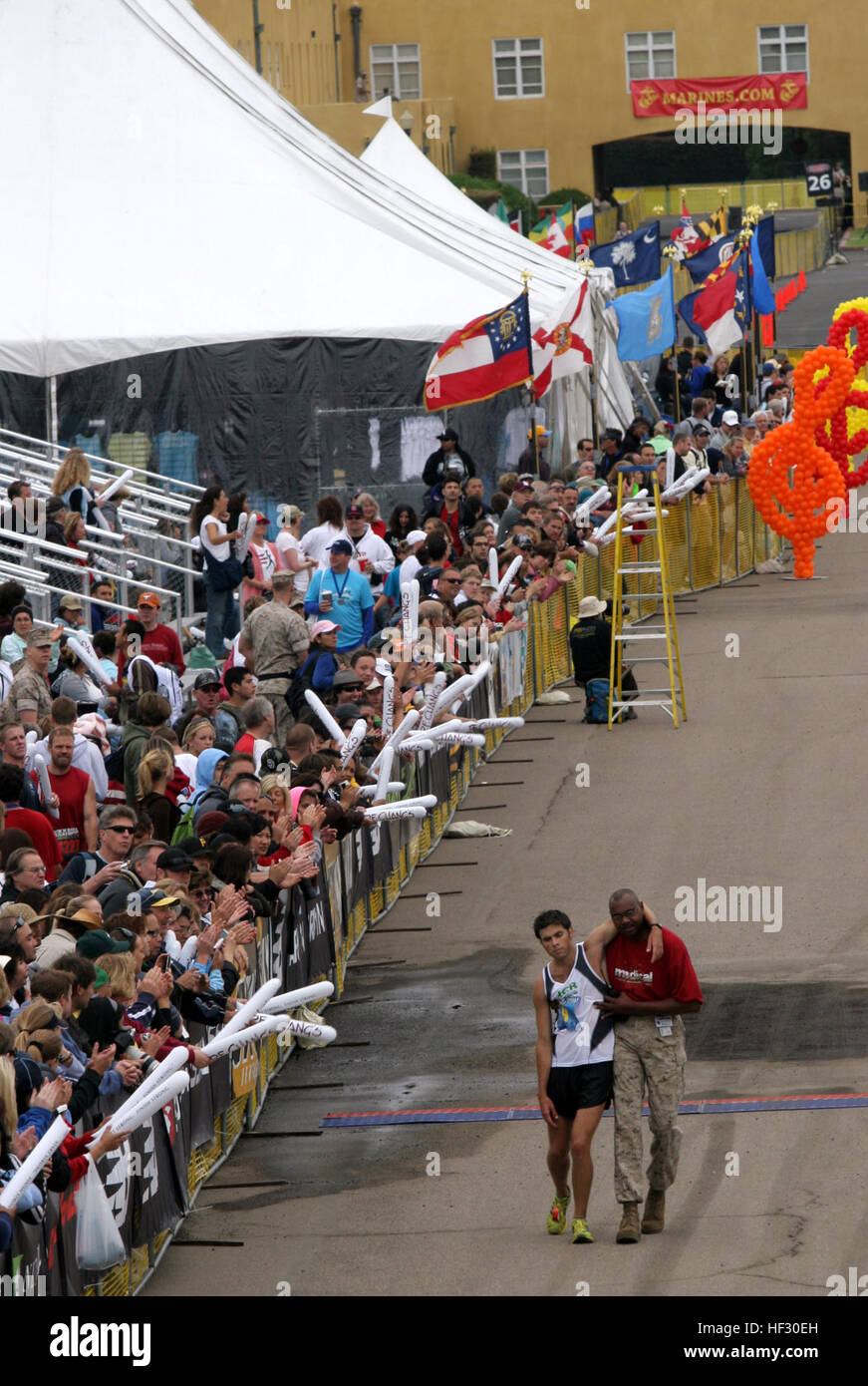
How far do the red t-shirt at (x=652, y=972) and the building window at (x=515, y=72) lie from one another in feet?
197

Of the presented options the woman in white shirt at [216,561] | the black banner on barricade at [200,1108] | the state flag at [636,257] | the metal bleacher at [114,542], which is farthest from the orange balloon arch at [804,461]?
the black banner on barricade at [200,1108]

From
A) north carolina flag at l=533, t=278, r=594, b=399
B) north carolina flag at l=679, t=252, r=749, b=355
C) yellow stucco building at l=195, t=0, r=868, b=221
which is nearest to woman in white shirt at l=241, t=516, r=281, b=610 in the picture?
north carolina flag at l=533, t=278, r=594, b=399

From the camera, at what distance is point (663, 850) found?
17.5 m

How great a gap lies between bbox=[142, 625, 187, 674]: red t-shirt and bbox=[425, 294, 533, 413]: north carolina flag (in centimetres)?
869

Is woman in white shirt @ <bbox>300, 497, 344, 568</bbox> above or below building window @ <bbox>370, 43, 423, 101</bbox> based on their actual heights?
below

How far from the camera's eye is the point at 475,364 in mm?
25781

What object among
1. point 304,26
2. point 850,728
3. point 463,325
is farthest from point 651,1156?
point 304,26

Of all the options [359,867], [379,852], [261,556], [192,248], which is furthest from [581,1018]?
[192,248]

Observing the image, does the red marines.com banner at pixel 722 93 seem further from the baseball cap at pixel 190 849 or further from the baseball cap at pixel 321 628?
the baseball cap at pixel 190 849

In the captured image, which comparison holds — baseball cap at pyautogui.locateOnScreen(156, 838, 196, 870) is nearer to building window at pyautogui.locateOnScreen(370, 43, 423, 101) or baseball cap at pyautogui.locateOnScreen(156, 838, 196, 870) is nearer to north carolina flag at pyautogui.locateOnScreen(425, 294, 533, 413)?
north carolina flag at pyautogui.locateOnScreen(425, 294, 533, 413)

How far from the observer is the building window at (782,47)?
219 ft

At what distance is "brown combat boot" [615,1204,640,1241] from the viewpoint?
10.5 m
